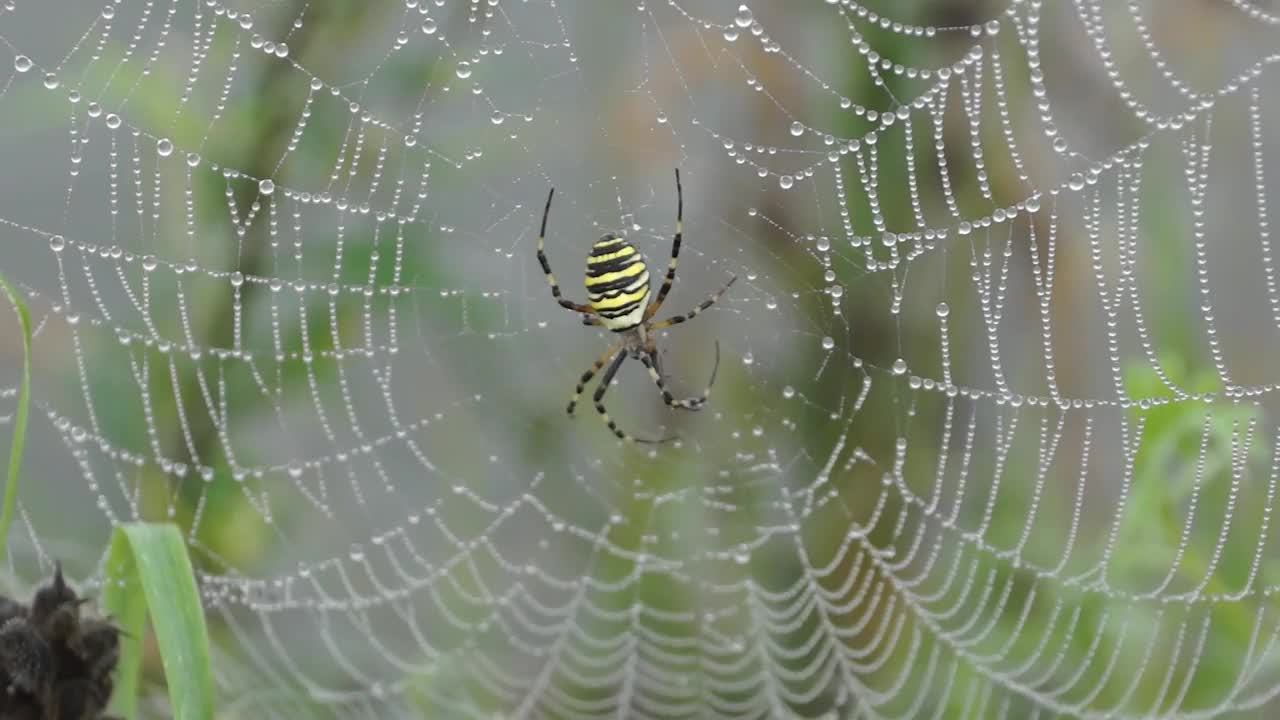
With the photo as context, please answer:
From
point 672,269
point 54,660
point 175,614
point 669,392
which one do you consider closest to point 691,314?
point 672,269

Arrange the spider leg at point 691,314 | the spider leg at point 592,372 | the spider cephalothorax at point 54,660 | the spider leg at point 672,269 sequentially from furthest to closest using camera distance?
1. the spider leg at point 592,372
2. the spider leg at point 691,314
3. the spider leg at point 672,269
4. the spider cephalothorax at point 54,660

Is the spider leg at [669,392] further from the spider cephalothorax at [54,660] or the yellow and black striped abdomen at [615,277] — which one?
the spider cephalothorax at [54,660]

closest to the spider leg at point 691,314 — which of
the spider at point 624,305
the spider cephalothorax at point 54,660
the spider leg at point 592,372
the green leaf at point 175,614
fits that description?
the spider at point 624,305

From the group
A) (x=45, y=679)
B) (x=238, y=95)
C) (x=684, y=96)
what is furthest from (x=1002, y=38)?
(x=45, y=679)

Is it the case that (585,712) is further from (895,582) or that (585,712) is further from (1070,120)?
(1070,120)

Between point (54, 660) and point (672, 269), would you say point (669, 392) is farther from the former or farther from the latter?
point (54, 660)

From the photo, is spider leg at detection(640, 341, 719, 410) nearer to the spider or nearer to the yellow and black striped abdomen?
the spider

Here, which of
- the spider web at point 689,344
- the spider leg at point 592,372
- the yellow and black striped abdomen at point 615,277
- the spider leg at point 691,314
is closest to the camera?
the spider web at point 689,344

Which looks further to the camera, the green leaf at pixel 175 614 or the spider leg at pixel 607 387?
the spider leg at pixel 607 387
